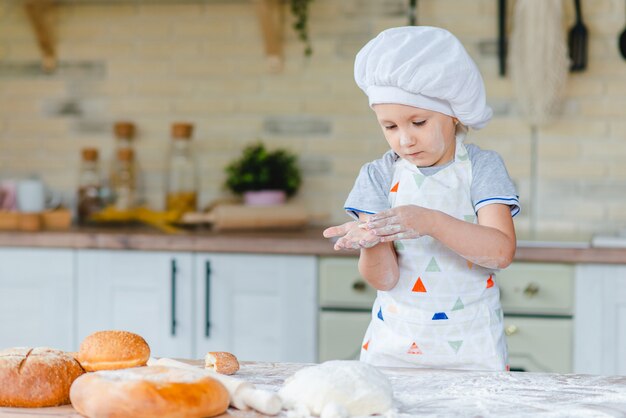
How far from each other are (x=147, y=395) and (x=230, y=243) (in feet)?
5.50

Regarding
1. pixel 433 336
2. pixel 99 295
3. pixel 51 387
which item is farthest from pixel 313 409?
pixel 99 295

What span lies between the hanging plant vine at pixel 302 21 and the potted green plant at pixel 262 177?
45cm

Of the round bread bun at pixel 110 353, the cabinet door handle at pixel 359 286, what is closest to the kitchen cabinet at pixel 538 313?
the cabinet door handle at pixel 359 286

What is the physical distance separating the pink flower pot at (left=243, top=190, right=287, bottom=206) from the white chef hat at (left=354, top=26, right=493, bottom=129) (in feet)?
5.21

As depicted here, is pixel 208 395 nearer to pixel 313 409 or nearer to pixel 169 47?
pixel 313 409

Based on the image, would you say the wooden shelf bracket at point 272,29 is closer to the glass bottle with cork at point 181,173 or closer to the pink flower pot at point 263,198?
the glass bottle with cork at point 181,173

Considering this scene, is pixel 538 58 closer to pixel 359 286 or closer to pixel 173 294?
pixel 359 286

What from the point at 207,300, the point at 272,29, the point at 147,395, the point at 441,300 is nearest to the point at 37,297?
the point at 207,300

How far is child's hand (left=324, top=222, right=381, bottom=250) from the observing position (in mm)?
1486

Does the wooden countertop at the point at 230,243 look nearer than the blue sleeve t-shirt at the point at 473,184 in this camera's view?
No

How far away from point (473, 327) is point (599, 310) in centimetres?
113

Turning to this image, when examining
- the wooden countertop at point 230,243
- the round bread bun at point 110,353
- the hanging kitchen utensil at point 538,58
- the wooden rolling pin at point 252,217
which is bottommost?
the round bread bun at point 110,353

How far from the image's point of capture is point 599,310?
8.83 ft

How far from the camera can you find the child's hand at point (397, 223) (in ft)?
4.86
